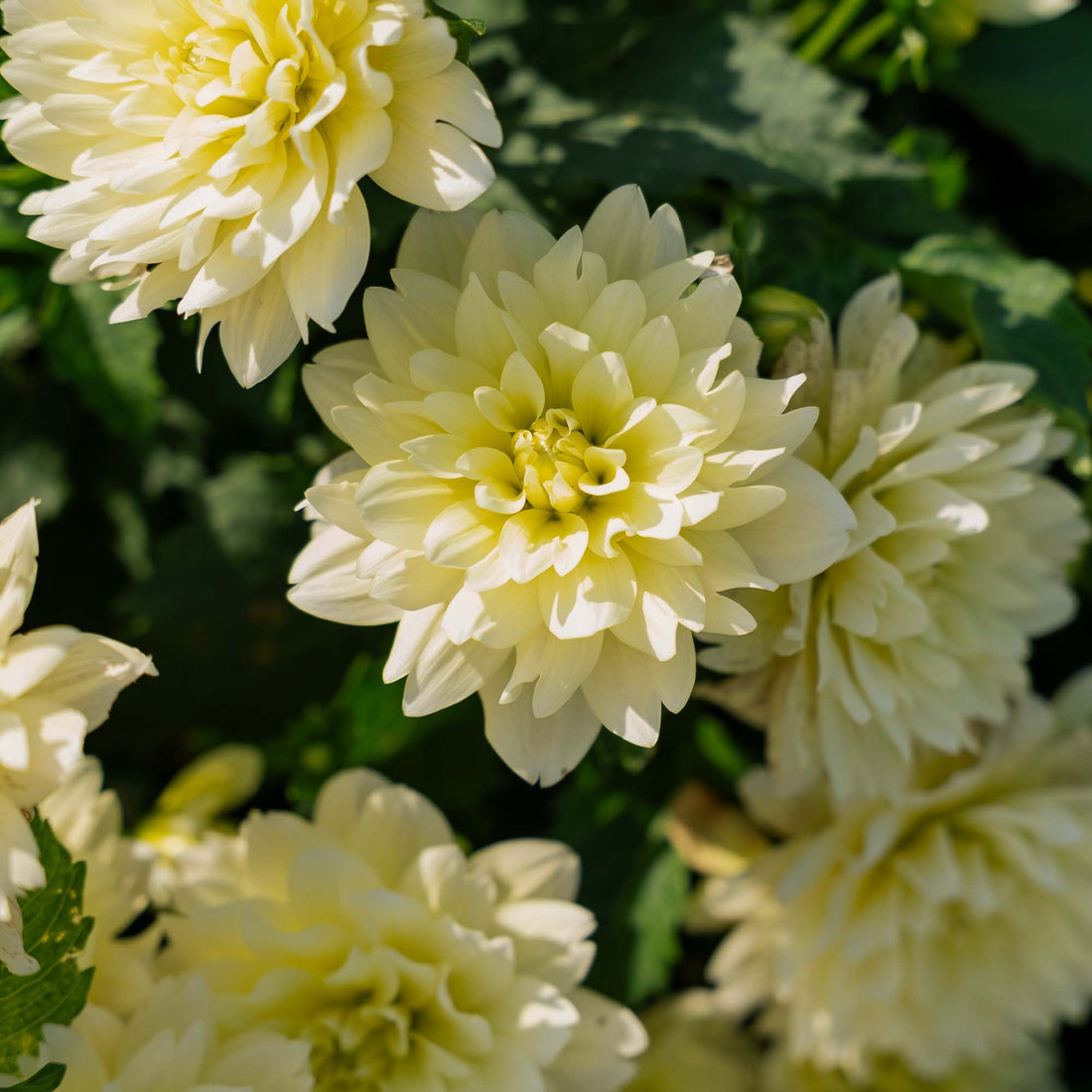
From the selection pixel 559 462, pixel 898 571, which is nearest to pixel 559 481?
pixel 559 462

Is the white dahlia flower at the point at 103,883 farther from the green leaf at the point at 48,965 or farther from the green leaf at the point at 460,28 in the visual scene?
the green leaf at the point at 460,28

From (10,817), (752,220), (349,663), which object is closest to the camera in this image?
(10,817)

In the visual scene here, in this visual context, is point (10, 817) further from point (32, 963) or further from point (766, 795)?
point (766, 795)

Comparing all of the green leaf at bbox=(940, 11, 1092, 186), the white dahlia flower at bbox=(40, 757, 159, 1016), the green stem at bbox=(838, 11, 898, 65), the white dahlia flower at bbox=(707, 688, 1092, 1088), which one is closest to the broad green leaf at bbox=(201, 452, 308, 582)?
the white dahlia flower at bbox=(40, 757, 159, 1016)

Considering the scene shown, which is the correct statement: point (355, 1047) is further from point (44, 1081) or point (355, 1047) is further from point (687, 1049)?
point (687, 1049)

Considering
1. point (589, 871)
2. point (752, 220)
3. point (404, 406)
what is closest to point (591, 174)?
point (752, 220)
